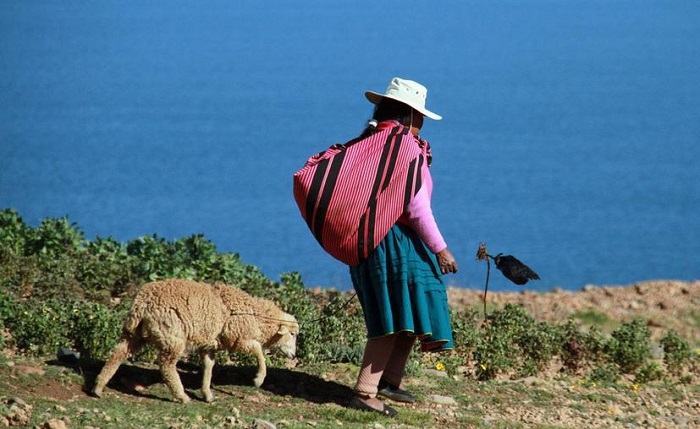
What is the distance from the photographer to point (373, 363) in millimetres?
7652

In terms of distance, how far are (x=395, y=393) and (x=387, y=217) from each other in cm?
132

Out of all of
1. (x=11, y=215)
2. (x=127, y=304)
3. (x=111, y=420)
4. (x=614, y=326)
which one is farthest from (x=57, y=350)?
(x=614, y=326)

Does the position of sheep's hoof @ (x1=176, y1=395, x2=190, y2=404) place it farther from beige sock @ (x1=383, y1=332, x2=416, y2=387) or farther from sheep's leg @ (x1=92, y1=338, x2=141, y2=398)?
beige sock @ (x1=383, y1=332, x2=416, y2=387)

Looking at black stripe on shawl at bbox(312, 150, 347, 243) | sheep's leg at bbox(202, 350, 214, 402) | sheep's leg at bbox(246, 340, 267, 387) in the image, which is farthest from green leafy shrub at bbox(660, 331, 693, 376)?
sheep's leg at bbox(202, 350, 214, 402)

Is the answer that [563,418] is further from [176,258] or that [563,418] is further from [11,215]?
[11,215]

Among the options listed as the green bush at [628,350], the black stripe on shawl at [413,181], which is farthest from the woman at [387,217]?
the green bush at [628,350]

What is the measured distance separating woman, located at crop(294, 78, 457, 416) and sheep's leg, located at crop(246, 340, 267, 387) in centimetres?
82

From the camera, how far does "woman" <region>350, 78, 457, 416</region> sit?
7426 mm

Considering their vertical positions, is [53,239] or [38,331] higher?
[53,239]

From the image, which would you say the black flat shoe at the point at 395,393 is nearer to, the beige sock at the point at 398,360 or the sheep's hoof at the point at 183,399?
→ the beige sock at the point at 398,360

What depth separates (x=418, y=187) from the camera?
7402 mm

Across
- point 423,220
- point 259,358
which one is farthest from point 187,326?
point 423,220

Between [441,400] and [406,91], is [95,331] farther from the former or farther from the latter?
[406,91]

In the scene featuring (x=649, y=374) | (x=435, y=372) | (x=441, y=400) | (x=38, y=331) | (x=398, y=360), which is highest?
(x=649, y=374)
